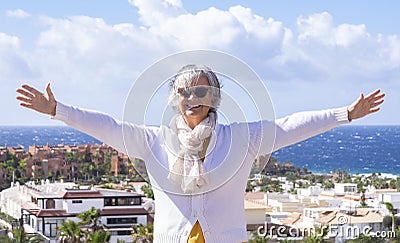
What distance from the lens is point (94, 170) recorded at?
2928cm

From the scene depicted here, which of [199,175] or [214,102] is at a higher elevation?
[214,102]

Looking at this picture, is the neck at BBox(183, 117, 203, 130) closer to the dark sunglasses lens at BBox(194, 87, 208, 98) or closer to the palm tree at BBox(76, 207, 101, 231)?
the dark sunglasses lens at BBox(194, 87, 208, 98)

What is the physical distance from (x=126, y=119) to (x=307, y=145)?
69.9 meters

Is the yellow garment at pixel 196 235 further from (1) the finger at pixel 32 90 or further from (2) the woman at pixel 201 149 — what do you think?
(1) the finger at pixel 32 90

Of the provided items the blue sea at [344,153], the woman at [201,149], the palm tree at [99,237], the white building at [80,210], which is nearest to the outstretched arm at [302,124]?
the woman at [201,149]

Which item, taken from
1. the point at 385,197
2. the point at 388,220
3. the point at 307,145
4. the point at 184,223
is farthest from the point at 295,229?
the point at 307,145

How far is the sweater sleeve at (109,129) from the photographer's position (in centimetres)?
122

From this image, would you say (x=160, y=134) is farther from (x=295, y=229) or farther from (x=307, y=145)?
(x=307, y=145)

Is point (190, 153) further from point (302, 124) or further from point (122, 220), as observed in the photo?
point (122, 220)

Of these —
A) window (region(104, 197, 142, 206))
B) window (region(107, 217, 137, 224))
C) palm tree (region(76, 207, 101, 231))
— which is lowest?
window (region(107, 217, 137, 224))

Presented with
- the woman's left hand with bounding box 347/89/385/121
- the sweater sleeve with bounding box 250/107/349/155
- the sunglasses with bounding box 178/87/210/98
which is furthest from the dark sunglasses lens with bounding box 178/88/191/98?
the woman's left hand with bounding box 347/89/385/121

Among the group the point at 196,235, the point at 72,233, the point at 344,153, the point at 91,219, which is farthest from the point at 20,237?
the point at 344,153

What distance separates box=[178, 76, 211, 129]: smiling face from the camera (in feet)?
4.06

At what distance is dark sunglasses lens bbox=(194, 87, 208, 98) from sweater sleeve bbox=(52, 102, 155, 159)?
0.32 ft
